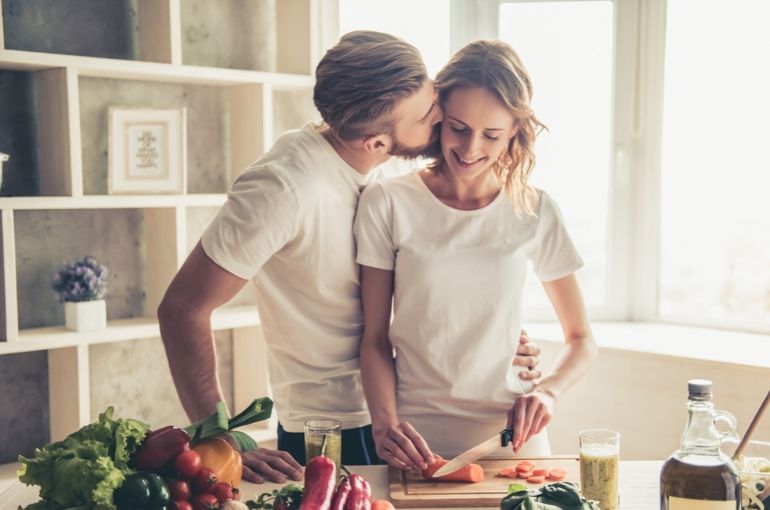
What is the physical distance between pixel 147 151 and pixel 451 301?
149 cm

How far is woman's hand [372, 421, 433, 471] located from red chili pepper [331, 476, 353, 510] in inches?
15.6

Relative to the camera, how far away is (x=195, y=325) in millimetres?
1950

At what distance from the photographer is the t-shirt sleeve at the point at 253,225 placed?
6.31 feet

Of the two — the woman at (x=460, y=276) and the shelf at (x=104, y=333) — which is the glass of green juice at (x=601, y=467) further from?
the shelf at (x=104, y=333)

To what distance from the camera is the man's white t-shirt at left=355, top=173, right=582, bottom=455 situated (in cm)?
205

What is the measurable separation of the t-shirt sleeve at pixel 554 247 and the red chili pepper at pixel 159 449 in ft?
3.26

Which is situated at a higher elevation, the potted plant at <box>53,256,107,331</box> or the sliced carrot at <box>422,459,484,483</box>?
the potted plant at <box>53,256,107,331</box>

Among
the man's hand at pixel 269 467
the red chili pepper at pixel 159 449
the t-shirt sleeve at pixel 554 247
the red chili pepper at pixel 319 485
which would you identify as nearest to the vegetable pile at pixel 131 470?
the red chili pepper at pixel 159 449

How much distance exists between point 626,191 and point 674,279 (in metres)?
0.38

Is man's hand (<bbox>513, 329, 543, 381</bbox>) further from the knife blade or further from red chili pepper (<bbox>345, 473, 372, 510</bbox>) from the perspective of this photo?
red chili pepper (<bbox>345, 473, 372, 510</bbox>)

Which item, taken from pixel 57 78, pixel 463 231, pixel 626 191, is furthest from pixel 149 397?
pixel 626 191

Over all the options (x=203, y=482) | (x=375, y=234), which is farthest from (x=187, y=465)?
(x=375, y=234)

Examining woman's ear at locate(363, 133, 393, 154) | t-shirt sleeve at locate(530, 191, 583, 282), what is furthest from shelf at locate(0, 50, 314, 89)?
t-shirt sleeve at locate(530, 191, 583, 282)

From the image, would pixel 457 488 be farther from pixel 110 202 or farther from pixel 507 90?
pixel 110 202
